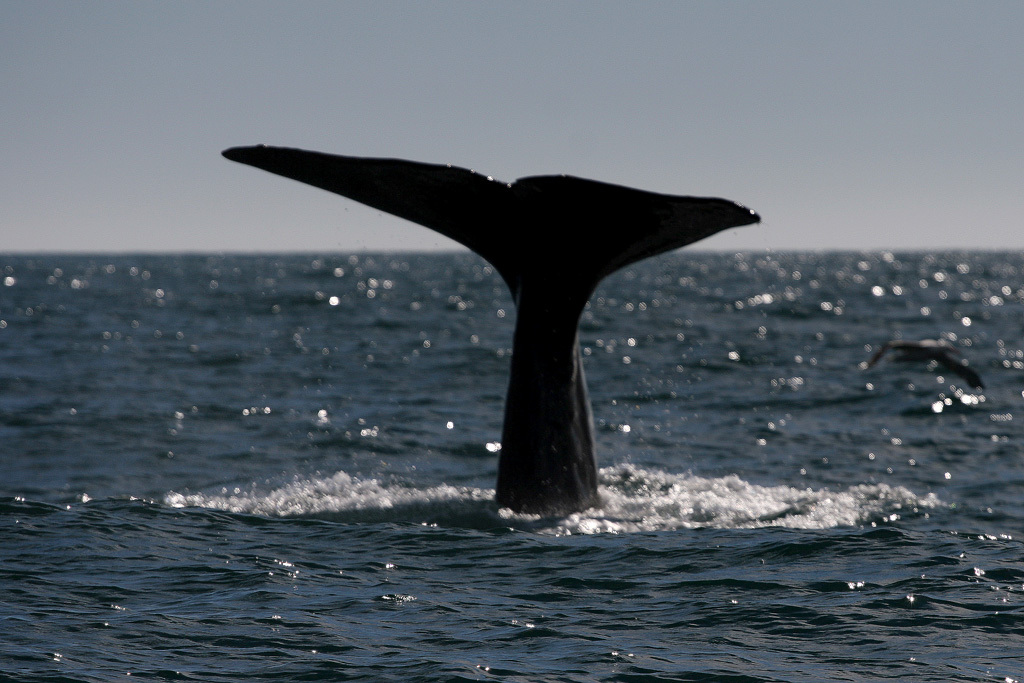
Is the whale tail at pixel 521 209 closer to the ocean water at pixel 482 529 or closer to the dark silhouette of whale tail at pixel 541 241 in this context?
the dark silhouette of whale tail at pixel 541 241

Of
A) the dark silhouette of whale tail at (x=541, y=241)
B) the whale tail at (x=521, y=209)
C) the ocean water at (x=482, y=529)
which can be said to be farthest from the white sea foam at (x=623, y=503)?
the whale tail at (x=521, y=209)

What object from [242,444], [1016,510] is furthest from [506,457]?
[242,444]

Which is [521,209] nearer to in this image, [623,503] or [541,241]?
[541,241]

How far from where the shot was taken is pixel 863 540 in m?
7.09

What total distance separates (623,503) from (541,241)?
2306 mm

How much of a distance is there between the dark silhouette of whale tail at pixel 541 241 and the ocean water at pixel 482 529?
0.39 metres

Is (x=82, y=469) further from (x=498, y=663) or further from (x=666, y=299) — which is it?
(x=666, y=299)

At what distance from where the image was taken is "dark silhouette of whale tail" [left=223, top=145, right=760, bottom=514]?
6.16 meters

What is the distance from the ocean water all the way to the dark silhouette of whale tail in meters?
0.39

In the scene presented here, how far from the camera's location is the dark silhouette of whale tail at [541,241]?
6164mm

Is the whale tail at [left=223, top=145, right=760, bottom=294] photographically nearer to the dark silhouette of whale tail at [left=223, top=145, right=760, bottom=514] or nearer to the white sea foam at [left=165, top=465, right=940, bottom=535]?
the dark silhouette of whale tail at [left=223, top=145, right=760, bottom=514]

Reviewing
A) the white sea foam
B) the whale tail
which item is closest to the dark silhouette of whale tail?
the whale tail

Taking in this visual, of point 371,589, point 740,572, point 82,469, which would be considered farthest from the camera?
point 82,469

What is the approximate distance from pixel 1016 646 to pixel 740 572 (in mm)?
1651
